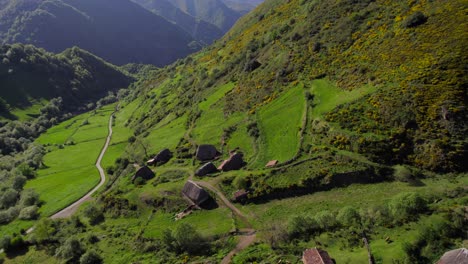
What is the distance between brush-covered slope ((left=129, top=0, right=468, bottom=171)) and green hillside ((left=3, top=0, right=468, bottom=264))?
37 centimetres

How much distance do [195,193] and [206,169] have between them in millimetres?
11450

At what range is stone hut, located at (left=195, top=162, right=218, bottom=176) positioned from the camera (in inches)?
3319

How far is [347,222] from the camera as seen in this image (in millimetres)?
53750

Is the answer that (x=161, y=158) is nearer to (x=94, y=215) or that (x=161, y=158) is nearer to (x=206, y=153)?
(x=206, y=153)

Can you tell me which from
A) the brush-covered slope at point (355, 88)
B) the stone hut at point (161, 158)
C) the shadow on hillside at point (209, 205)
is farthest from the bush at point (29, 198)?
the shadow on hillside at point (209, 205)

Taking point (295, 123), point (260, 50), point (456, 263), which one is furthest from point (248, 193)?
point (260, 50)

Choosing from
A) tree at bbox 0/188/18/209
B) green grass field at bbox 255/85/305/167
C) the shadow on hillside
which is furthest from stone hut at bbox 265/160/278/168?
tree at bbox 0/188/18/209

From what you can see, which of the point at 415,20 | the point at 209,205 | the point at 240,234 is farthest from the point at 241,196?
the point at 415,20

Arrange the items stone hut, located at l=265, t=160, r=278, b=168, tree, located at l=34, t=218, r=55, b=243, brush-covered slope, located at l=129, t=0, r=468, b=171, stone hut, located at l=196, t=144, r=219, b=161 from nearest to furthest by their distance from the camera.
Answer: brush-covered slope, located at l=129, t=0, r=468, b=171, stone hut, located at l=265, t=160, r=278, b=168, tree, located at l=34, t=218, r=55, b=243, stone hut, located at l=196, t=144, r=219, b=161

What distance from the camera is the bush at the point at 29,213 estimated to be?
9931 centimetres

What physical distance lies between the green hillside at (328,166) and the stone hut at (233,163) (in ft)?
5.45

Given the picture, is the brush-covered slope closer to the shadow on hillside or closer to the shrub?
the shrub

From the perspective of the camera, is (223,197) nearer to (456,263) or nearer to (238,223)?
(238,223)

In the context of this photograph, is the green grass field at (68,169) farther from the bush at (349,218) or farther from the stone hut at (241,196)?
the bush at (349,218)
